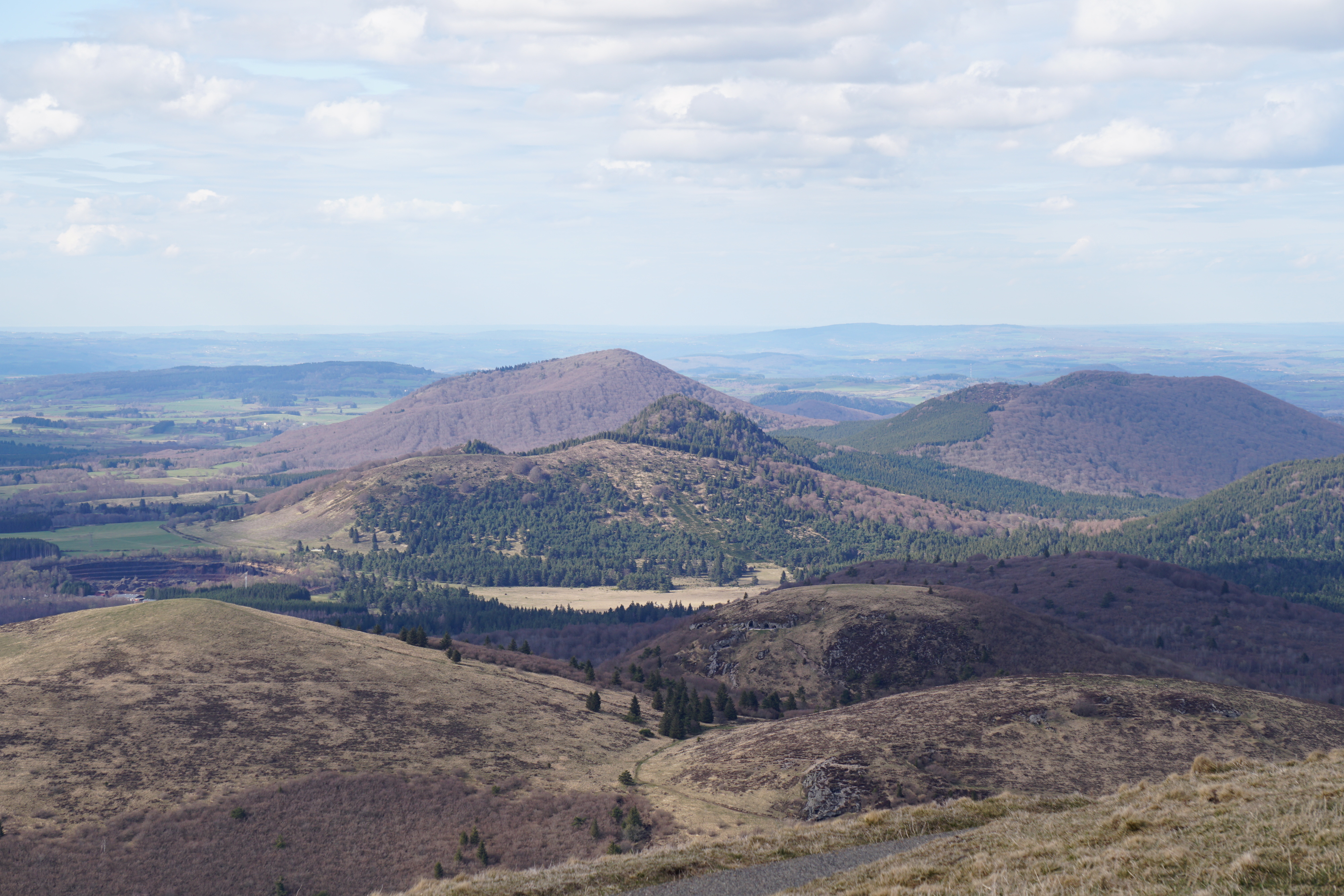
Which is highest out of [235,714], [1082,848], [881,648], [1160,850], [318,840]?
[1160,850]

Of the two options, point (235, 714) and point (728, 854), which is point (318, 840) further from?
point (728, 854)

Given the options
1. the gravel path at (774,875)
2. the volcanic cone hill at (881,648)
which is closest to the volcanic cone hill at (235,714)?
the volcanic cone hill at (881,648)

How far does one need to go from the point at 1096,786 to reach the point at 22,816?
90.9m

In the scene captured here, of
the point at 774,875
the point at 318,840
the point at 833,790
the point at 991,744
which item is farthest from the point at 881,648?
the point at 774,875

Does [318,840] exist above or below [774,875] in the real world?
below

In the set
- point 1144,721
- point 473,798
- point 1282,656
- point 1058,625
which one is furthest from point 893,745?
point 1282,656

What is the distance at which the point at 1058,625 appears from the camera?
177500 millimetres

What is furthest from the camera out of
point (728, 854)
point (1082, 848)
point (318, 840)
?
point (318, 840)

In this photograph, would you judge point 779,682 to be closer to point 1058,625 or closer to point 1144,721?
point 1058,625

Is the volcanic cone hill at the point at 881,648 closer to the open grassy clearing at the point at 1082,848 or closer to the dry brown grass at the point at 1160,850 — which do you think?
the open grassy clearing at the point at 1082,848

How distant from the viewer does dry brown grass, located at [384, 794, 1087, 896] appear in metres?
44.3

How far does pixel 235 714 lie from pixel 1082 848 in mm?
89063

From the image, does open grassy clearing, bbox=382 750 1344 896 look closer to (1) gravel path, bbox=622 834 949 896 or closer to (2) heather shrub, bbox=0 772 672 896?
(1) gravel path, bbox=622 834 949 896

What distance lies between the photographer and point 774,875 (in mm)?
44312
